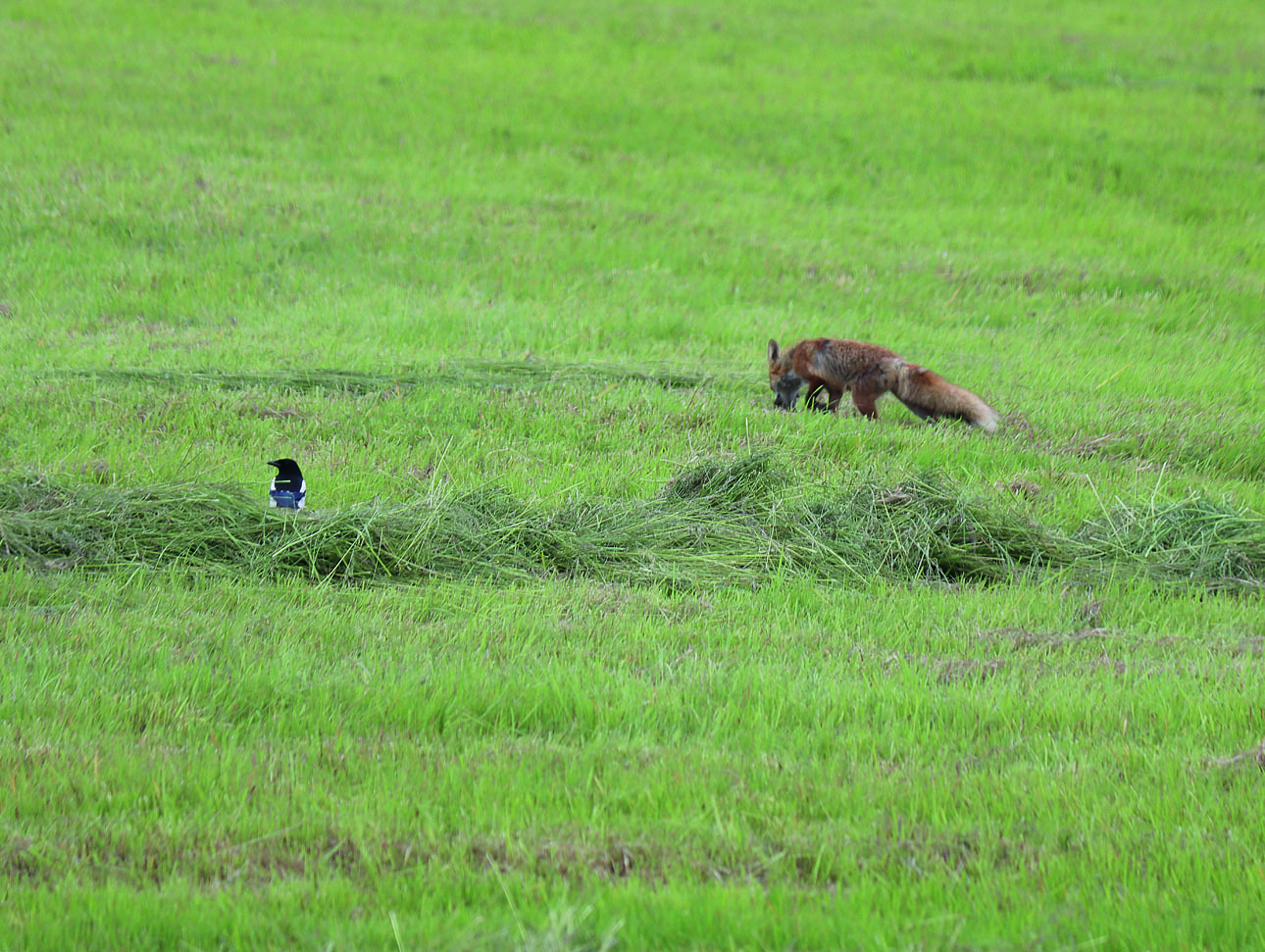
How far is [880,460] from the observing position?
7.52 metres

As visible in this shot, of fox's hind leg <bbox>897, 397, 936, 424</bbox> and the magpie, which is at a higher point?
fox's hind leg <bbox>897, 397, 936, 424</bbox>

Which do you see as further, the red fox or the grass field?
the red fox

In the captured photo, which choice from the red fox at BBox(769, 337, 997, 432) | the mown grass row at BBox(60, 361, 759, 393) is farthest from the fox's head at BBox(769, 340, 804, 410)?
the mown grass row at BBox(60, 361, 759, 393)

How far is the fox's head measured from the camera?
8.95 metres

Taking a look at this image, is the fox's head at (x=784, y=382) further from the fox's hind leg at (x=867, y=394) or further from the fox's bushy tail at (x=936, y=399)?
the fox's bushy tail at (x=936, y=399)

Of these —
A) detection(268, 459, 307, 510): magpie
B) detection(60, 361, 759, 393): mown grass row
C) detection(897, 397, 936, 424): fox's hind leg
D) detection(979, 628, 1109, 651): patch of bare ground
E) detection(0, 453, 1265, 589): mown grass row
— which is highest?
detection(60, 361, 759, 393): mown grass row

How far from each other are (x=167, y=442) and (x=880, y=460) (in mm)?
5059

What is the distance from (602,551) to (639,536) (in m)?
0.27

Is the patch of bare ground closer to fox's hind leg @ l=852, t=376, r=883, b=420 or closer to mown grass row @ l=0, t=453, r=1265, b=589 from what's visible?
mown grass row @ l=0, t=453, r=1265, b=589

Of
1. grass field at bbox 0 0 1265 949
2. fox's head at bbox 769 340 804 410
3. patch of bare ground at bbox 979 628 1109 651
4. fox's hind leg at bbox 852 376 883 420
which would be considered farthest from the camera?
fox's head at bbox 769 340 804 410

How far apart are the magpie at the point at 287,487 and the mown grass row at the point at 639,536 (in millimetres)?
141

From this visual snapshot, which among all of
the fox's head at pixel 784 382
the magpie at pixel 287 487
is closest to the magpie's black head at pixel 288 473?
the magpie at pixel 287 487

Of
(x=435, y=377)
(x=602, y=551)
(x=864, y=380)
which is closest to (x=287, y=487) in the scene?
(x=602, y=551)

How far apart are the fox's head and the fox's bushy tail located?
33.0 inches
